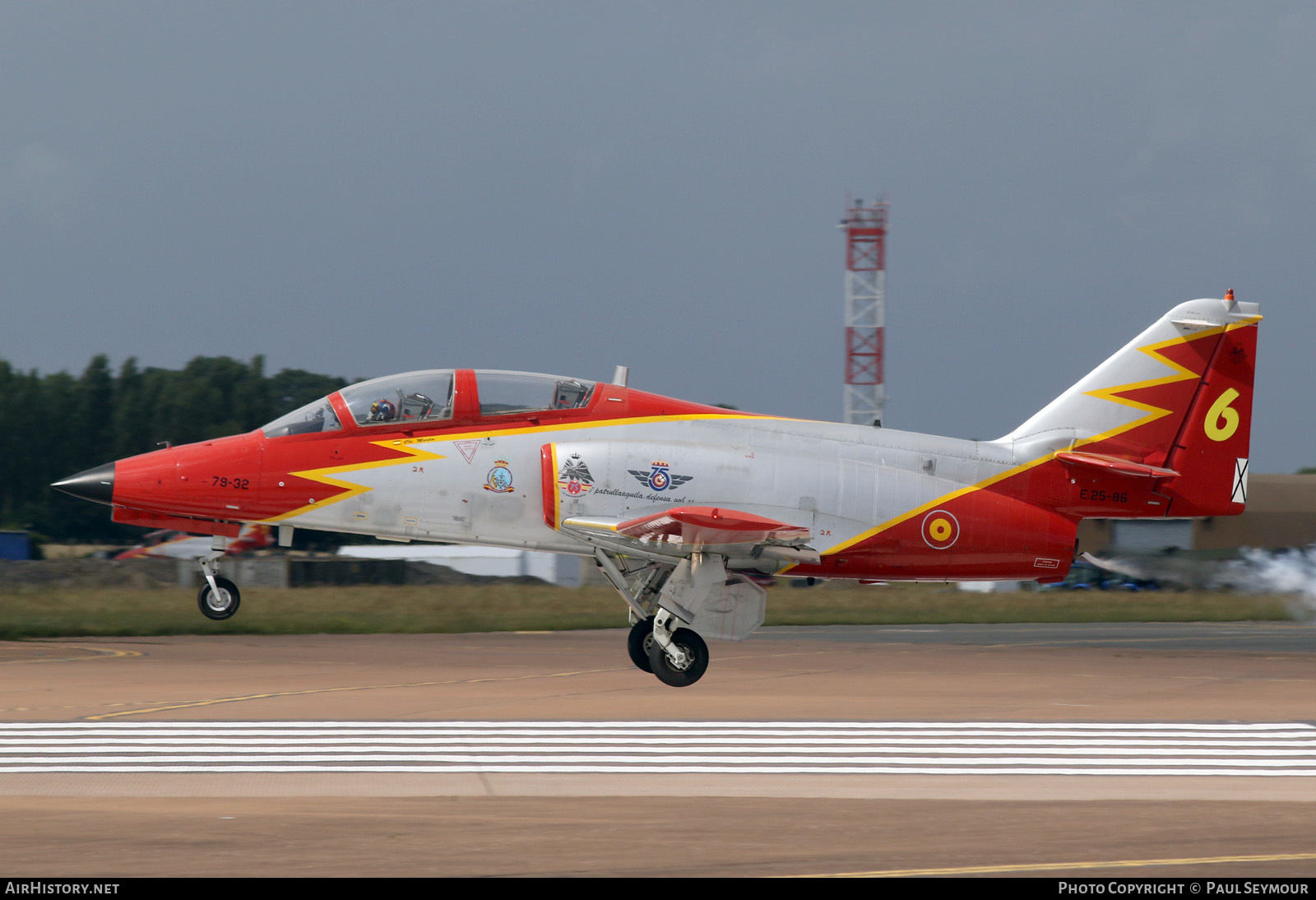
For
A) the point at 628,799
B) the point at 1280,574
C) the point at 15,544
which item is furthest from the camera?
the point at 15,544

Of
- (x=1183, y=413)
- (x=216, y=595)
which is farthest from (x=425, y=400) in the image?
(x=1183, y=413)

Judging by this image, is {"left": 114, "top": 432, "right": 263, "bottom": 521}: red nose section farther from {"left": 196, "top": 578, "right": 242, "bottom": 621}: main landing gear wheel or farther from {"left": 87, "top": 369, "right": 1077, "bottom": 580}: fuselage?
{"left": 196, "top": 578, "right": 242, "bottom": 621}: main landing gear wheel

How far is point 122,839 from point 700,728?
5936mm

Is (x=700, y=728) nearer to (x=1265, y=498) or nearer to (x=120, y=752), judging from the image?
(x=120, y=752)

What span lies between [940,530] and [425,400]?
18.6 feet

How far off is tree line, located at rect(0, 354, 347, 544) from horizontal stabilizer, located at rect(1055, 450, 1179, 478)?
145 ft

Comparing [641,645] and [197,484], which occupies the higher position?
[197,484]

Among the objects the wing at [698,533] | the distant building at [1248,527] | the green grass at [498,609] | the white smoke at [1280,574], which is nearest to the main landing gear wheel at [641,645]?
the wing at [698,533]

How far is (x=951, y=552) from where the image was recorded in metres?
13.7

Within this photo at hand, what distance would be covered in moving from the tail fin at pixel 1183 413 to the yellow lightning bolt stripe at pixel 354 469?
21.1ft

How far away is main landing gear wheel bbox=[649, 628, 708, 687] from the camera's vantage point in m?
13.5

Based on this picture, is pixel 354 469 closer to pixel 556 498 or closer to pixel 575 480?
pixel 556 498

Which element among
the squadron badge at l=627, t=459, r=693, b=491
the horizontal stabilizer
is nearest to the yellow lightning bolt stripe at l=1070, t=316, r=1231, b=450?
the horizontal stabilizer

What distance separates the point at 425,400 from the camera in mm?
13430
